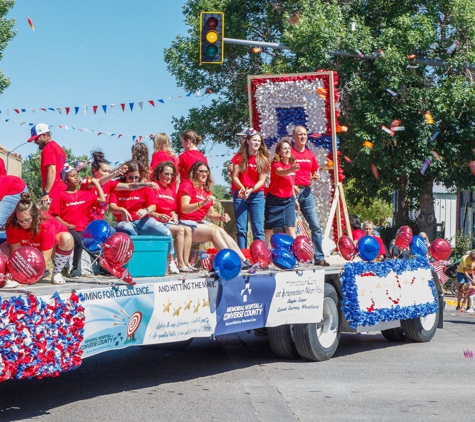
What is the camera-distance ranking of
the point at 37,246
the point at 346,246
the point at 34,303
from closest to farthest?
the point at 34,303 → the point at 37,246 → the point at 346,246

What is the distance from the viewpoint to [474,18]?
22062 millimetres

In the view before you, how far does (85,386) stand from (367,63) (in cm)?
1660

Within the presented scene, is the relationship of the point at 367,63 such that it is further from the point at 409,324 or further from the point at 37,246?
the point at 37,246

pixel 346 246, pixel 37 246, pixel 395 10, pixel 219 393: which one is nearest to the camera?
pixel 37 246

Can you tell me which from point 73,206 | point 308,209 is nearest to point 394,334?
A: point 308,209

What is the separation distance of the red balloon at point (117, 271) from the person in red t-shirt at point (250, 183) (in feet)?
11.8

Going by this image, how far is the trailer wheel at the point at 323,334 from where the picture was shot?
9291 millimetres

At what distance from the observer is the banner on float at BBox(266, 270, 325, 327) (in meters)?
8.91

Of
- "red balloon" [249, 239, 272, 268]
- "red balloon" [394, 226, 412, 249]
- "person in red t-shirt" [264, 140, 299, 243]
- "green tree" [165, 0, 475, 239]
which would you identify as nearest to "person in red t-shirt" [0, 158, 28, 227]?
"red balloon" [249, 239, 272, 268]

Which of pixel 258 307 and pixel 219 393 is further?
pixel 258 307

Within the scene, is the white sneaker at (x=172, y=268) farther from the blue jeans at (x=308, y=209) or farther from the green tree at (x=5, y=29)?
the green tree at (x=5, y=29)

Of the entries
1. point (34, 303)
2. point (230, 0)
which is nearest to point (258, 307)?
point (34, 303)

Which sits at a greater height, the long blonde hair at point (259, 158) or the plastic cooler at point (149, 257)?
the long blonde hair at point (259, 158)

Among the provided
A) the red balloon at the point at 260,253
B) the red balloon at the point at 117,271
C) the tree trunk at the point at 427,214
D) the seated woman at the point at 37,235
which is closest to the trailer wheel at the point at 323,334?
the red balloon at the point at 260,253
